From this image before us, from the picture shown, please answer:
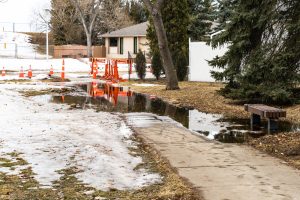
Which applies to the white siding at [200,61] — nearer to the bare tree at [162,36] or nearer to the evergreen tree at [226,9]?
the evergreen tree at [226,9]

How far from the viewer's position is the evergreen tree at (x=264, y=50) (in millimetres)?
15102

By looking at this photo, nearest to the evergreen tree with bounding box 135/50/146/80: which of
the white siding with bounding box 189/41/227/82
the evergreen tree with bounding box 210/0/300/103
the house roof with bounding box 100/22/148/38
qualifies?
the white siding with bounding box 189/41/227/82

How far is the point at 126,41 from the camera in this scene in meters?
61.8

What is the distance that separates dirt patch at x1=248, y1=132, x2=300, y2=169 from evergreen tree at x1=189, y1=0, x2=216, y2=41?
33.4 meters

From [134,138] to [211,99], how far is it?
8.02m

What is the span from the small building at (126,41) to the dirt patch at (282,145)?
46698mm

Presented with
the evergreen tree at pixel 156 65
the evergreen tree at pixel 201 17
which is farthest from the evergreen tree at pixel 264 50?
the evergreen tree at pixel 201 17

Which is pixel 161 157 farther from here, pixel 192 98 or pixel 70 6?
pixel 70 6

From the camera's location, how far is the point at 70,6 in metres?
70.1

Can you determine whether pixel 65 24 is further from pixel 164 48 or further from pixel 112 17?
pixel 164 48

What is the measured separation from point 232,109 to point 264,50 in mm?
2153

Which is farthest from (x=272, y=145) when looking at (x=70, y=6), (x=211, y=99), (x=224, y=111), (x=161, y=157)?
(x=70, y=6)

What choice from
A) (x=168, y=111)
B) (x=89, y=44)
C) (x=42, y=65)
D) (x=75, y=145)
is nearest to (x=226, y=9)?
(x=168, y=111)

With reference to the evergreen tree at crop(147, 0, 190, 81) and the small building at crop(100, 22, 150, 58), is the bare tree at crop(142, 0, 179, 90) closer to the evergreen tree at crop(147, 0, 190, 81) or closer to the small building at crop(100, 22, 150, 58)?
the evergreen tree at crop(147, 0, 190, 81)
